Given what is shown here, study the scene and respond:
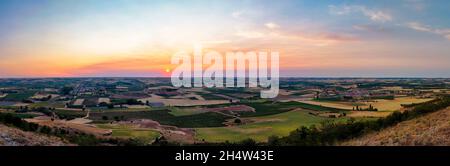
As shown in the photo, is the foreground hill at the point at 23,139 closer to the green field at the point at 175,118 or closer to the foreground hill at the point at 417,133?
the foreground hill at the point at 417,133

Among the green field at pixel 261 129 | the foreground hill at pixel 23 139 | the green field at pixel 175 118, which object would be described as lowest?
the green field at pixel 175 118

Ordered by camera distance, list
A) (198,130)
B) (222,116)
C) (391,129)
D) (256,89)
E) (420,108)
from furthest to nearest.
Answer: (256,89)
(222,116)
(198,130)
(420,108)
(391,129)

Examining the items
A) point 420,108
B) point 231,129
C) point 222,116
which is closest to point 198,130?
point 231,129

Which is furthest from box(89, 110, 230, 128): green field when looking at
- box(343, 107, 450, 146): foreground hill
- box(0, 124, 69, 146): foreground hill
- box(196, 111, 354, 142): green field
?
box(343, 107, 450, 146): foreground hill

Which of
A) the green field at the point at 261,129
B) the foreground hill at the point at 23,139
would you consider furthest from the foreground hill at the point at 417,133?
the green field at the point at 261,129

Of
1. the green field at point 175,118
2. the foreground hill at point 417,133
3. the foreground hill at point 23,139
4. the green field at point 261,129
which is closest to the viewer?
the foreground hill at point 417,133

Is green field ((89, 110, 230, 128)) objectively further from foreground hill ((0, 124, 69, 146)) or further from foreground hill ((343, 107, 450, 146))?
foreground hill ((343, 107, 450, 146))
